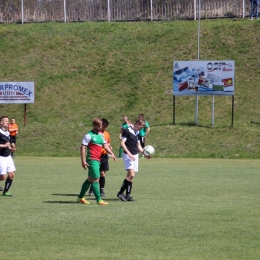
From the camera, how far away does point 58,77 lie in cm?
5009

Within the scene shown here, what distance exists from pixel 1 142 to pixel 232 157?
1947 centimetres

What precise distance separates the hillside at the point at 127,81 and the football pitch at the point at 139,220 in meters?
14.9

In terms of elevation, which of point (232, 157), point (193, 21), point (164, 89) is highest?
point (193, 21)

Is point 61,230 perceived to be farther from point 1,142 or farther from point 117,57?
point 117,57

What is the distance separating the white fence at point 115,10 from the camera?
54.9 m

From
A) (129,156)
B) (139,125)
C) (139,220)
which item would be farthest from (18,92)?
(139,220)

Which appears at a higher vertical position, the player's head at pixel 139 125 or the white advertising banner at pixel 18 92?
the white advertising banner at pixel 18 92

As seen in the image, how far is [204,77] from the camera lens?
40875 mm

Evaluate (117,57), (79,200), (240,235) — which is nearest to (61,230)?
(240,235)

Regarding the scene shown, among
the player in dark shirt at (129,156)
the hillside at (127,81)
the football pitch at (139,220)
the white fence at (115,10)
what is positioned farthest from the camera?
the white fence at (115,10)

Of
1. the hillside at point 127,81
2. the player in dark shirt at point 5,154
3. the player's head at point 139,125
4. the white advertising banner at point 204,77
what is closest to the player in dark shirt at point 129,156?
the player's head at point 139,125

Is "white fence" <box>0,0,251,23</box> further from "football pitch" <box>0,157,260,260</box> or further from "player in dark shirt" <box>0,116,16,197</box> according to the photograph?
"player in dark shirt" <box>0,116,16,197</box>

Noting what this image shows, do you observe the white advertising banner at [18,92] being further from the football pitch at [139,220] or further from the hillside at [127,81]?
the football pitch at [139,220]

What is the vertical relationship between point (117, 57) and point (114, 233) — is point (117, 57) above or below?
above
